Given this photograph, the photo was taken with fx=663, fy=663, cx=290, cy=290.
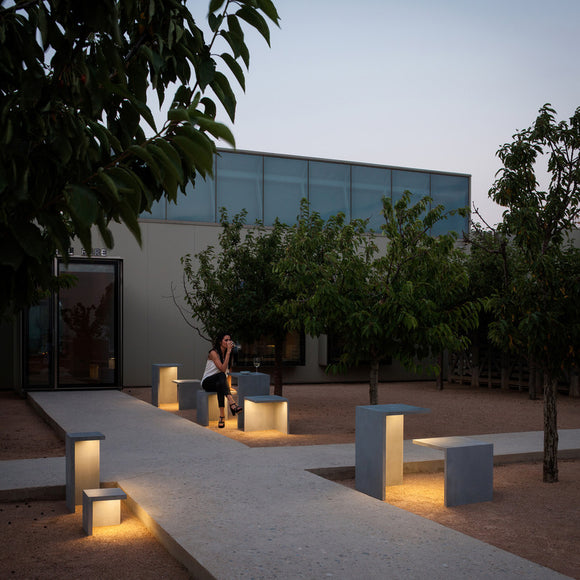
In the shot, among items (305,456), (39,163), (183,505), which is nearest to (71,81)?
(39,163)

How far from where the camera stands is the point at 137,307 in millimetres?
19844

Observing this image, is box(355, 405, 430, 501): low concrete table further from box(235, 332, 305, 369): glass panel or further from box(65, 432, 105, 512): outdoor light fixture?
box(235, 332, 305, 369): glass panel

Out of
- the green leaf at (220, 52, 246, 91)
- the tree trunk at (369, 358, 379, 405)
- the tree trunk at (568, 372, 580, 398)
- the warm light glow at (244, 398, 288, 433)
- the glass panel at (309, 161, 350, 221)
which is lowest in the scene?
the tree trunk at (568, 372, 580, 398)

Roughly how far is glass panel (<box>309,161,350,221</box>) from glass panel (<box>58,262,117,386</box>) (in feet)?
28.5

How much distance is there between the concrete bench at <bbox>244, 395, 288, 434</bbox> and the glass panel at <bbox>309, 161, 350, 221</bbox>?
12.7 meters

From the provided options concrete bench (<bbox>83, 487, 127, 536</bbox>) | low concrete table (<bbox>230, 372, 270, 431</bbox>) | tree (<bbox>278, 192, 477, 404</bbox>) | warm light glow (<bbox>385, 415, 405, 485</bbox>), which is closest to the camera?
concrete bench (<bbox>83, 487, 127, 536</bbox>)

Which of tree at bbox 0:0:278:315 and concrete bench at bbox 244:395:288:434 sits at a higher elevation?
tree at bbox 0:0:278:315

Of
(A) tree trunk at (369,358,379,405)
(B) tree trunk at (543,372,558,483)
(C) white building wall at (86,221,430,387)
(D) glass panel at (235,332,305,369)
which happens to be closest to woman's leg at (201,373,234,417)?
(A) tree trunk at (369,358,379,405)

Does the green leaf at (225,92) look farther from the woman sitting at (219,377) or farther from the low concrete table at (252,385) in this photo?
the low concrete table at (252,385)

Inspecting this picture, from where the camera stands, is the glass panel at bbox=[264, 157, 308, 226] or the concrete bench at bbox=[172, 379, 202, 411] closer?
the concrete bench at bbox=[172, 379, 202, 411]

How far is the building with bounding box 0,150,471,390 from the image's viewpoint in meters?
16.6

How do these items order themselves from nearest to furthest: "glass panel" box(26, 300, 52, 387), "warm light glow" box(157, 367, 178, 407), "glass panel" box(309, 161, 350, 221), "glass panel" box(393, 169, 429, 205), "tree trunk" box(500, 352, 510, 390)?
"warm light glow" box(157, 367, 178, 407)
"glass panel" box(26, 300, 52, 387)
"tree trunk" box(500, 352, 510, 390)
"glass panel" box(309, 161, 350, 221)
"glass panel" box(393, 169, 429, 205)

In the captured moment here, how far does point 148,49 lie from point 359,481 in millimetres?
5864

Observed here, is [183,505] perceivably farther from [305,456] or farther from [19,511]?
[305,456]
